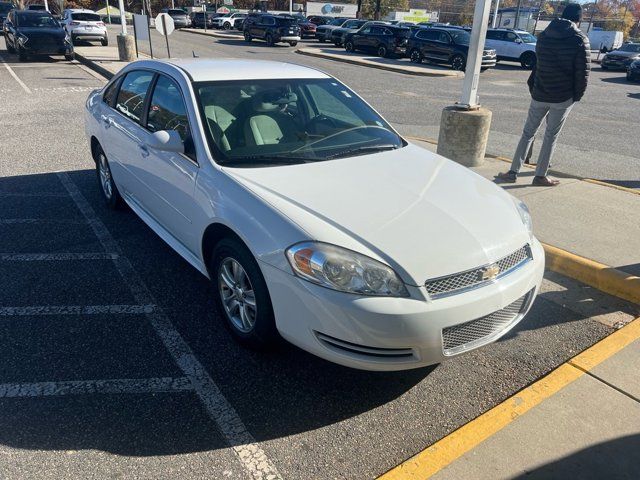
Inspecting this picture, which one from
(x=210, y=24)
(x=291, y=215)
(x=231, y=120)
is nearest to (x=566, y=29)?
(x=231, y=120)

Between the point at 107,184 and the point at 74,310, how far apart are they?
211cm

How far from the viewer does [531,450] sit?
8.29ft

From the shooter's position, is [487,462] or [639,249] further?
[639,249]

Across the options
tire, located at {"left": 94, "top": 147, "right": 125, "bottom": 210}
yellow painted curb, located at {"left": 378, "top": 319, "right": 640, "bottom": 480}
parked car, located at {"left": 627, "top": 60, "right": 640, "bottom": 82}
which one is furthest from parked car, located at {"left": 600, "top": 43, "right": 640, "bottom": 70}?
tire, located at {"left": 94, "top": 147, "right": 125, "bottom": 210}

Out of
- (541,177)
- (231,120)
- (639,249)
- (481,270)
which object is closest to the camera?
(481,270)

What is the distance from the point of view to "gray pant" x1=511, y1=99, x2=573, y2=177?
5891 millimetres

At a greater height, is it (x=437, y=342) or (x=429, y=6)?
(x=429, y=6)

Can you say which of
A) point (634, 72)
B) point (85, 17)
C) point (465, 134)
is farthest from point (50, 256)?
point (634, 72)

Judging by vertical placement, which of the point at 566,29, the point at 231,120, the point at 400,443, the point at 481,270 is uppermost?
the point at 566,29

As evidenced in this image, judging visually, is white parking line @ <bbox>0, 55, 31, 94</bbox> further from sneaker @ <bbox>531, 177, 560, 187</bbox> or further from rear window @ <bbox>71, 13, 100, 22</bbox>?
sneaker @ <bbox>531, 177, 560, 187</bbox>

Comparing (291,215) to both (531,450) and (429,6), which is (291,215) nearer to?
(531,450)

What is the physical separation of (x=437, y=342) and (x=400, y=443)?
54 centimetres

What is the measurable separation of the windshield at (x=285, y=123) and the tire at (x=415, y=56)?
70.5 feet

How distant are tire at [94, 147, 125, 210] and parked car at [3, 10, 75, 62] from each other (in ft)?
49.1
